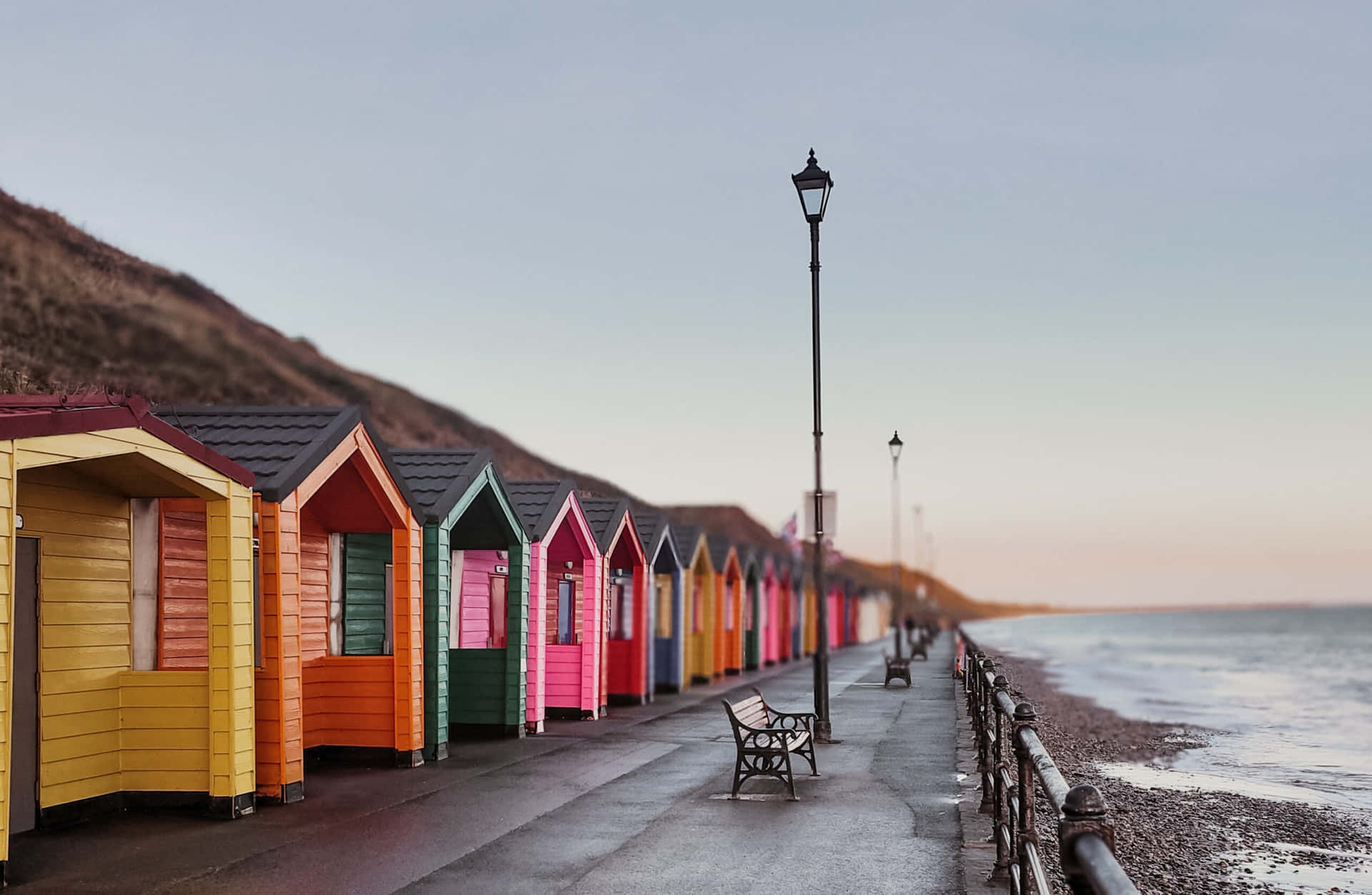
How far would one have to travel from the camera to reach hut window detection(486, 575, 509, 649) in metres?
20.4

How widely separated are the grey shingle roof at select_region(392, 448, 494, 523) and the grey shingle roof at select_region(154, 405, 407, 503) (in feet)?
6.21

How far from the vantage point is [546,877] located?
8.86 metres

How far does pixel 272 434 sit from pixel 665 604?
54.8 feet

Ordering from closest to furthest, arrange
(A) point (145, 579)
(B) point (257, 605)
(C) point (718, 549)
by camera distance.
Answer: (A) point (145, 579)
(B) point (257, 605)
(C) point (718, 549)

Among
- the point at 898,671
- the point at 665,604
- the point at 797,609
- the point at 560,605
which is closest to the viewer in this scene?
the point at 560,605

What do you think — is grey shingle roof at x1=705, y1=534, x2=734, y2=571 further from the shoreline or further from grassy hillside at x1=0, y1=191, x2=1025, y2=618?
grassy hillside at x1=0, y1=191, x2=1025, y2=618

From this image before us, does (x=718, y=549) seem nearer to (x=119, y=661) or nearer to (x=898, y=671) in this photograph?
(x=898, y=671)

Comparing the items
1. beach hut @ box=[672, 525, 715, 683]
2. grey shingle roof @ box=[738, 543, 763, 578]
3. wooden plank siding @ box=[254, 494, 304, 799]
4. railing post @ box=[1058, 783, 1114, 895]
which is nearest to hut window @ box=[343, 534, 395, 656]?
wooden plank siding @ box=[254, 494, 304, 799]

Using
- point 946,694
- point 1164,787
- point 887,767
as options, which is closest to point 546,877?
point 887,767

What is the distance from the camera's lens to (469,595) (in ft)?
63.7

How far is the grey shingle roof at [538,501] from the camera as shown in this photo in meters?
18.3

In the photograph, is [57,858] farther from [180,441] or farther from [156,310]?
[156,310]

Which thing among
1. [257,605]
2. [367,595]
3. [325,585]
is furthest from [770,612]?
[257,605]

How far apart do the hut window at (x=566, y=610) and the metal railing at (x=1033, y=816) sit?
9.92 m
